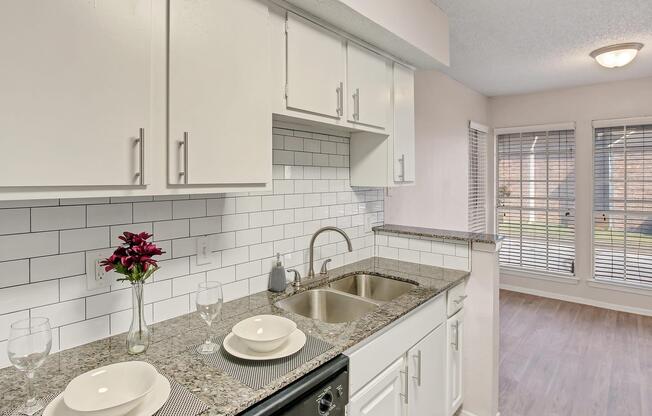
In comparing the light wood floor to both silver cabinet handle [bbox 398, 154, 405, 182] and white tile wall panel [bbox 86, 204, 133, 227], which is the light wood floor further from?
white tile wall panel [bbox 86, 204, 133, 227]

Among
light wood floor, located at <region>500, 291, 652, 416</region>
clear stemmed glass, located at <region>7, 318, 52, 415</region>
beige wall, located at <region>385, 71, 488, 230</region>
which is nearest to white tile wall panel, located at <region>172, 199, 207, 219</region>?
clear stemmed glass, located at <region>7, 318, 52, 415</region>

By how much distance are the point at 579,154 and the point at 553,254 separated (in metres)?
1.30

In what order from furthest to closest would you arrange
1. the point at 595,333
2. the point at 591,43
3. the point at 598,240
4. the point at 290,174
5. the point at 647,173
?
the point at 598,240 < the point at 647,173 < the point at 595,333 < the point at 591,43 < the point at 290,174

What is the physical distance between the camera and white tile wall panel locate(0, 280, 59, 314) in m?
1.10

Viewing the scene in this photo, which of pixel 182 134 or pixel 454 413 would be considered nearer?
pixel 182 134

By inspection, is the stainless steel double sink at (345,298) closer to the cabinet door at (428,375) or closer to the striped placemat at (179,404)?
the cabinet door at (428,375)

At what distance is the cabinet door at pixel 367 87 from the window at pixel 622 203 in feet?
12.0

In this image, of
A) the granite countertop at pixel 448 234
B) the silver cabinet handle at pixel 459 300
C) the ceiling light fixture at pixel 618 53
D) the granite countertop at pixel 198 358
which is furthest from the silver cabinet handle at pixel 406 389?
the ceiling light fixture at pixel 618 53

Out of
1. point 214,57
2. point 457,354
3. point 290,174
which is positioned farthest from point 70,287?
point 457,354

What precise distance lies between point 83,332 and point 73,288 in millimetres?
160

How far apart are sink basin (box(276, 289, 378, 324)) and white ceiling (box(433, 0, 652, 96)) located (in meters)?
1.97

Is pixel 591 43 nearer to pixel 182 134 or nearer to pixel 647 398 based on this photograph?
pixel 647 398

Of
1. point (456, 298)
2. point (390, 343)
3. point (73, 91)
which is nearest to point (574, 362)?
point (456, 298)

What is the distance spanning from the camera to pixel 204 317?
1246mm
